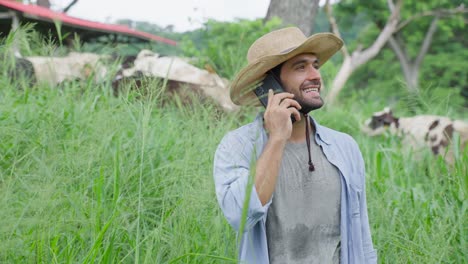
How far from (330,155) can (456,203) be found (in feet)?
5.63

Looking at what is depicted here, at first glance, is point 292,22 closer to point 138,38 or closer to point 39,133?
point 39,133

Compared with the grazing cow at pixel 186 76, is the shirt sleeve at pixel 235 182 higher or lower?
lower

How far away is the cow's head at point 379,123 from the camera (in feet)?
22.4

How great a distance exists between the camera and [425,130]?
6148 millimetres

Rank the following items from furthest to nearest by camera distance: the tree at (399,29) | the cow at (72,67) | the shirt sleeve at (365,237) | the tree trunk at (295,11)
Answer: the tree at (399,29) < the tree trunk at (295,11) < the cow at (72,67) < the shirt sleeve at (365,237)

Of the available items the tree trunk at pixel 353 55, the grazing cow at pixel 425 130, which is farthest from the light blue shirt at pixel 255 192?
the tree trunk at pixel 353 55

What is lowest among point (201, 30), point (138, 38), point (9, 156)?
point (9, 156)

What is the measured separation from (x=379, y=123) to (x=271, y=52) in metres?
4.36

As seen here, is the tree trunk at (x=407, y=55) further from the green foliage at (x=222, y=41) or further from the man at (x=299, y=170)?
the man at (x=299, y=170)

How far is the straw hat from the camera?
274cm

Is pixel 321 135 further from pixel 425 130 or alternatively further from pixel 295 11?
pixel 295 11

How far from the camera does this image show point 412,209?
4242mm

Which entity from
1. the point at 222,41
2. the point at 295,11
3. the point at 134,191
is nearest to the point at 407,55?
the point at 295,11

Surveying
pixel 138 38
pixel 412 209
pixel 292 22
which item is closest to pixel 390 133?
pixel 412 209
